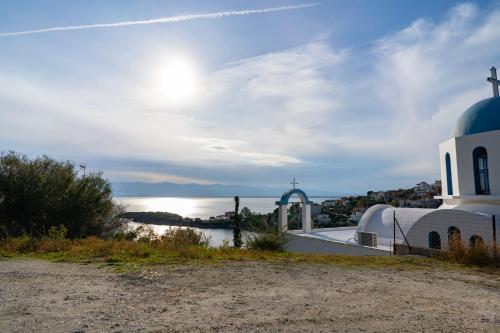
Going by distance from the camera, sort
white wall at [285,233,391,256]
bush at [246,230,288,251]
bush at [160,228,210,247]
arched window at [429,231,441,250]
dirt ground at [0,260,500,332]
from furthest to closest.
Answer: white wall at [285,233,391,256] < arched window at [429,231,441,250] < bush at [160,228,210,247] < bush at [246,230,288,251] < dirt ground at [0,260,500,332]

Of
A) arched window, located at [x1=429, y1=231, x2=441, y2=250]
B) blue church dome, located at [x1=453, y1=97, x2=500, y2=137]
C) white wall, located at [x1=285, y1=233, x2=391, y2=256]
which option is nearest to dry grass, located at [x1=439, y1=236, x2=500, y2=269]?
arched window, located at [x1=429, y1=231, x2=441, y2=250]

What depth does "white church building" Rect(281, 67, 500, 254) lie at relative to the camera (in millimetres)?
13081

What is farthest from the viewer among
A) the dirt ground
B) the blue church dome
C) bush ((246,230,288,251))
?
the blue church dome

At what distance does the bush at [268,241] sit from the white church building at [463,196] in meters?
4.74

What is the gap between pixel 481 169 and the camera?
1491 centimetres

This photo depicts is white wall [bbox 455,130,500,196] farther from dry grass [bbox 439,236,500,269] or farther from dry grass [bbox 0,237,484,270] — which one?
dry grass [bbox 0,237,484,270]

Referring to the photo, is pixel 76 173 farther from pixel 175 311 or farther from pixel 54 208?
pixel 175 311

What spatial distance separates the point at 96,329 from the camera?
3977mm

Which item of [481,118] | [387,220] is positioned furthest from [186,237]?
[481,118]

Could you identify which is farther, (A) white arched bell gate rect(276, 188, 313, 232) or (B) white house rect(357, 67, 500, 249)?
(A) white arched bell gate rect(276, 188, 313, 232)

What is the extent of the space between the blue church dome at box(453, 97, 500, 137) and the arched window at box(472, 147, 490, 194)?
3.07 feet

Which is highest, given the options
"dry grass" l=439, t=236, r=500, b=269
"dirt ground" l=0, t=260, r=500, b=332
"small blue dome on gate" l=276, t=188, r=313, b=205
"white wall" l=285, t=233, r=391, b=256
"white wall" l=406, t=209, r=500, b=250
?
"small blue dome on gate" l=276, t=188, r=313, b=205

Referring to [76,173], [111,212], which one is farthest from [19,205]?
[111,212]

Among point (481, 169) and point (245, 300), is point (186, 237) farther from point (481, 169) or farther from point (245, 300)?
point (481, 169)
